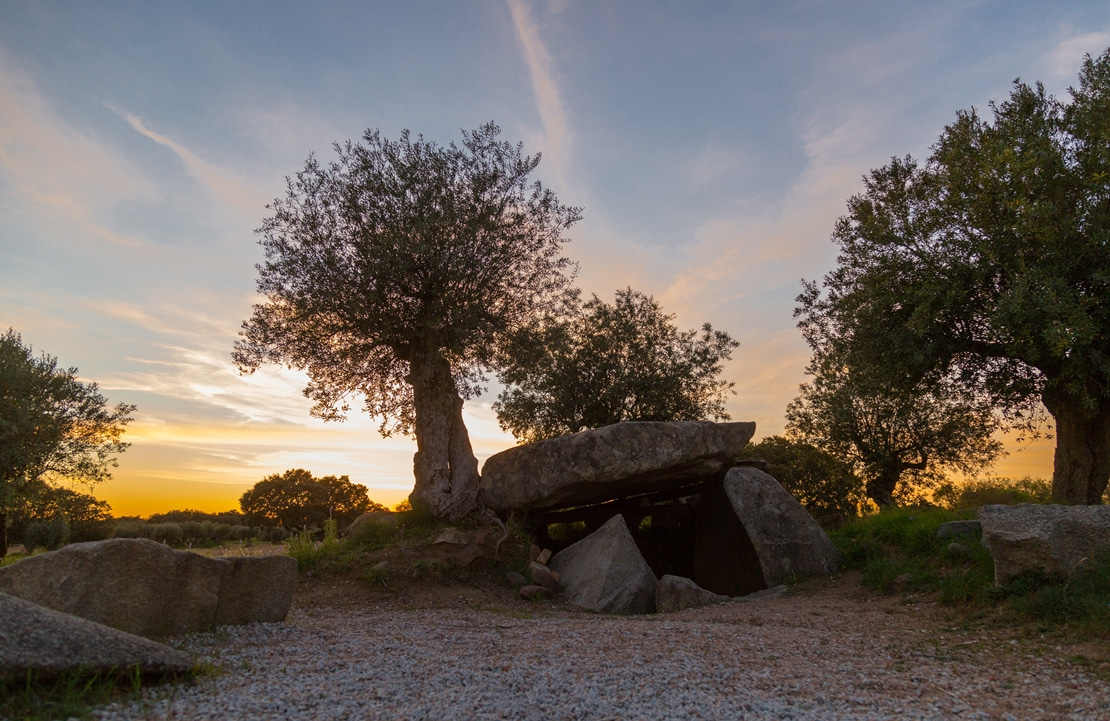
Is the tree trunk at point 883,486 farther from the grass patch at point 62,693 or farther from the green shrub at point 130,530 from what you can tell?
the green shrub at point 130,530

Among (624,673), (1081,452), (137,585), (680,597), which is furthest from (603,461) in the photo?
(1081,452)

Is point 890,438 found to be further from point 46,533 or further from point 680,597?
point 46,533

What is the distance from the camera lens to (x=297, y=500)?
27.8 meters

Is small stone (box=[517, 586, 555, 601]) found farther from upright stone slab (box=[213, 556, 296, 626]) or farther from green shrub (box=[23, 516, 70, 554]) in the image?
green shrub (box=[23, 516, 70, 554])

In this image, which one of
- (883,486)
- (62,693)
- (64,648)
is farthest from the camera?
(883,486)

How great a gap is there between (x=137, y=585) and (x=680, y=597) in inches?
346

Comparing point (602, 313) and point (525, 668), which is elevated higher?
point (602, 313)

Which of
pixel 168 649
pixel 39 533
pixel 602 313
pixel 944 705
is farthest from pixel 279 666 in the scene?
pixel 39 533

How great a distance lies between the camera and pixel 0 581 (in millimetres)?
7406

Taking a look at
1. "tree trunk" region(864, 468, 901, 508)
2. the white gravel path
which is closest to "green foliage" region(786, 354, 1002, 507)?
"tree trunk" region(864, 468, 901, 508)

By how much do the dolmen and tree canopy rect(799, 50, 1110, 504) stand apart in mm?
4378

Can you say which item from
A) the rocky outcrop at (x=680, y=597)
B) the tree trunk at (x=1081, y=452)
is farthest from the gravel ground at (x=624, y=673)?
the tree trunk at (x=1081, y=452)

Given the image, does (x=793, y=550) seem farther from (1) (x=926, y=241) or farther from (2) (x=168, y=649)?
(2) (x=168, y=649)

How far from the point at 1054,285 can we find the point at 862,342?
14.0 feet
